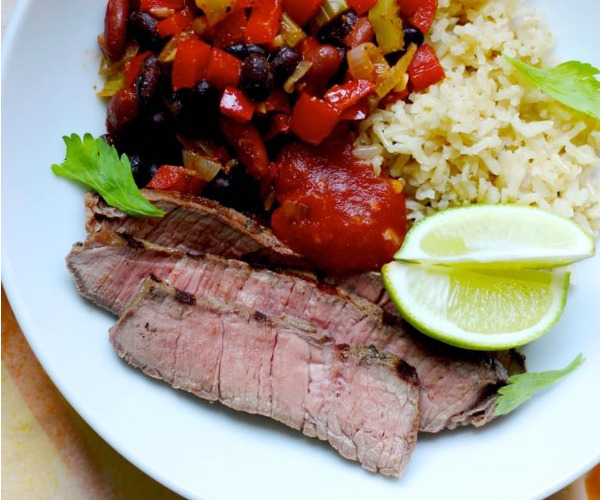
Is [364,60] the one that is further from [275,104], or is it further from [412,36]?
[275,104]

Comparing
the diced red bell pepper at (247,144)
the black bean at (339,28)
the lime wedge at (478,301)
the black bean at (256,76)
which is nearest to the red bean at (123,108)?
the diced red bell pepper at (247,144)

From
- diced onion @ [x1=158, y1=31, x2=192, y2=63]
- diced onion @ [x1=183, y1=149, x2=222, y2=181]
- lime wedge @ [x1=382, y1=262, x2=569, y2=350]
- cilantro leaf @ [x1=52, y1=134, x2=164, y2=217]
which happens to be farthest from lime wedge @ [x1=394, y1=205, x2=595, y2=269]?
diced onion @ [x1=158, y1=31, x2=192, y2=63]

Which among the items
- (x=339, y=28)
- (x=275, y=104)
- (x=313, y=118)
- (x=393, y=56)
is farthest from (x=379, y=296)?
(x=339, y=28)

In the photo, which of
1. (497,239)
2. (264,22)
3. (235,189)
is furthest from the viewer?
(235,189)

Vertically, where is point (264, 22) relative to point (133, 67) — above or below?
above

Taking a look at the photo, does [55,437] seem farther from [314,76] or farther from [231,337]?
[314,76]

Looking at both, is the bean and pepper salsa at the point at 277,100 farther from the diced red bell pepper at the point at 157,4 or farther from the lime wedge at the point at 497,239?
the lime wedge at the point at 497,239
